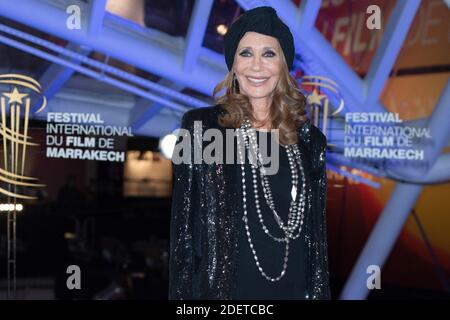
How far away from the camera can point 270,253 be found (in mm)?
1643

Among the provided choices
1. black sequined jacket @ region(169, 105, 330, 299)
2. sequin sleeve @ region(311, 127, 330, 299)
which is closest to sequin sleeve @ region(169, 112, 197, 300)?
black sequined jacket @ region(169, 105, 330, 299)

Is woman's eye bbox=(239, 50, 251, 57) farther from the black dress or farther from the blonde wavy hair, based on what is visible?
the black dress

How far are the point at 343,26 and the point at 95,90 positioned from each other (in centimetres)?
186

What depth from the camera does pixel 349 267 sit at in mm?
4785

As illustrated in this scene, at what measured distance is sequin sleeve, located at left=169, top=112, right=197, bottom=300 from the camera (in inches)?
62.7

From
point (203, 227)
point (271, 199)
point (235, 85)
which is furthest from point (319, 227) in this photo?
point (235, 85)

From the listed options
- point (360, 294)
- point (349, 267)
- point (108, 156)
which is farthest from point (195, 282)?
point (349, 267)

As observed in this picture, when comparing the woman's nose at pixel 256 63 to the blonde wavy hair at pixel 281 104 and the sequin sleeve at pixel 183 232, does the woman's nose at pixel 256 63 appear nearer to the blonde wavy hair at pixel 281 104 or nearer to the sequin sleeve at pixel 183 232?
the blonde wavy hair at pixel 281 104

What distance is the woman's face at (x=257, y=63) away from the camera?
1681mm

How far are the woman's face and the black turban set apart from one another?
13mm

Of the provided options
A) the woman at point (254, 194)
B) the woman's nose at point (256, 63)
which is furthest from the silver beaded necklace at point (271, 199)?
the woman's nose at point (256, 63)

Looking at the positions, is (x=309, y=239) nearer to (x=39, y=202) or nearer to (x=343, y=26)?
(x=39, y=202)

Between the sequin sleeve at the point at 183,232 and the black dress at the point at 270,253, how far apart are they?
0.40 ft

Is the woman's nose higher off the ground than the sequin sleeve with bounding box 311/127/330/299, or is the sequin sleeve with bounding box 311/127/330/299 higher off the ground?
the woman's nose
